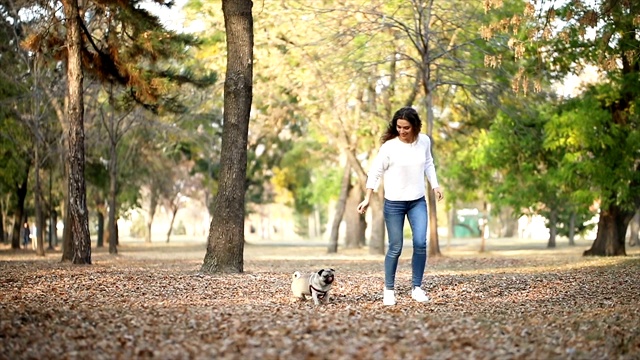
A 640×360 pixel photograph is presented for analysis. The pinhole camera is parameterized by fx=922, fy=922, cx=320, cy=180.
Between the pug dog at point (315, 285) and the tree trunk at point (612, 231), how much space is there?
20.0 metres

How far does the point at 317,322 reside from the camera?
8.91 metres

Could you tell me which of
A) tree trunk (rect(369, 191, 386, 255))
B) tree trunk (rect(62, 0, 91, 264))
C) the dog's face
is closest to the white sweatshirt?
the dog's face

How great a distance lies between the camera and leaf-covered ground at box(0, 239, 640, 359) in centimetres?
746

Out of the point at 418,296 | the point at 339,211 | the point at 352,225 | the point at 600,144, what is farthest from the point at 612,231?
the point at 418,296

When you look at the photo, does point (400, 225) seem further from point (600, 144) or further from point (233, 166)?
point (600, 144)

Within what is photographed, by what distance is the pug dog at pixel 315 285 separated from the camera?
1073cm

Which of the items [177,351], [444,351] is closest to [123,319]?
[177,351]

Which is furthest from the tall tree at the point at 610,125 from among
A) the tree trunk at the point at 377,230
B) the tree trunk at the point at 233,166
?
the tree trunk at the point at 233,166

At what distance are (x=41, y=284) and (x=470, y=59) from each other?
61.6ft

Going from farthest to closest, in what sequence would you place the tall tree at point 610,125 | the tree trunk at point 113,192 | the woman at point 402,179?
the tree trunk at point 113,192, the tall tree at point 610,125, the woman at point 402,179

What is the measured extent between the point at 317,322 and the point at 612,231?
22.6 metres

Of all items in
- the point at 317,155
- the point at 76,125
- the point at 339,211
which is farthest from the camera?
the point at 317,155

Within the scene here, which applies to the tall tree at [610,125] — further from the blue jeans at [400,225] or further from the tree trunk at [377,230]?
the blue jeans at [400,225]

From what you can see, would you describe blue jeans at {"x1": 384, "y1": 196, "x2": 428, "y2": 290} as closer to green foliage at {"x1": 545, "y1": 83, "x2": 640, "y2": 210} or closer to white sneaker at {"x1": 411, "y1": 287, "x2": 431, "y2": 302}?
white sneaker at {"x1": 411, "y1": 287, "x2": 431, "y2": 302}
